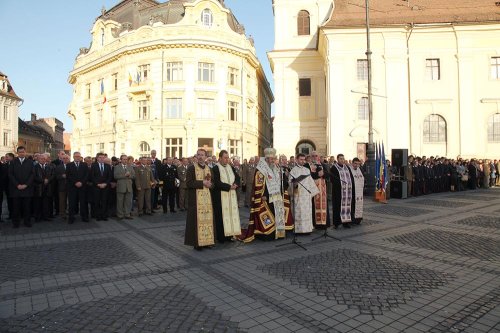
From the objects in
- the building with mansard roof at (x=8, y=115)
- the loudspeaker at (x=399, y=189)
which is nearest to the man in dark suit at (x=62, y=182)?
the loudspeaker at (x=399, y=189)

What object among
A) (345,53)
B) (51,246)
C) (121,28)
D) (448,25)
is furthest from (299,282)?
(121,28)

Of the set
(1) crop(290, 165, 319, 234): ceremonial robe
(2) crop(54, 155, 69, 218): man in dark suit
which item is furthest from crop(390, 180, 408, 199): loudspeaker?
(2) crop(54, 155, 69, 218): man in dark suit

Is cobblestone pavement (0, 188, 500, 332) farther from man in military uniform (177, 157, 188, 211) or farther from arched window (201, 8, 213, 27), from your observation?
arched window (201, 8, 213, 27)

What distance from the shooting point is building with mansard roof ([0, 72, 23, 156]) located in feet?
180

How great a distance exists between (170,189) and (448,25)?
2731 centimetres

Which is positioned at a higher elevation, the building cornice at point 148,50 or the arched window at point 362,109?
the building cornice at point 148,50

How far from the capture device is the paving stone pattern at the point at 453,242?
7.02 m

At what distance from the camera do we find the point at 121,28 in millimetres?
44344

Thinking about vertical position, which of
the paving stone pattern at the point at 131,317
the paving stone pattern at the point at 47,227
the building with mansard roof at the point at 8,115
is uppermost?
the building with mansard roof at the point at 8,115

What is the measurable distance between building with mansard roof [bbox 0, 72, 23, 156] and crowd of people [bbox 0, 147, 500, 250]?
52.3 metres

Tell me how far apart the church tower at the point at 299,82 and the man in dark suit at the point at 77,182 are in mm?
22745

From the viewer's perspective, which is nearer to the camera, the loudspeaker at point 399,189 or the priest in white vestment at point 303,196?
the priest in white vestment at point 303,196

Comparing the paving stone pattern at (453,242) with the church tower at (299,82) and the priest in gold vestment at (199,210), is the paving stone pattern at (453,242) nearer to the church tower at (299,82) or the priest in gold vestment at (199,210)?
the priest in gold vestment at (199,210)

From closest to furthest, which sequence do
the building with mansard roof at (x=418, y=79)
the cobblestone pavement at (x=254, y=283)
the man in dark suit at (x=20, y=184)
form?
the cobblestone pavement at (x=254, y=283)
the man in dark suit at (x=20, y=184)
the building with mansard roof at (x=418, y=79)
